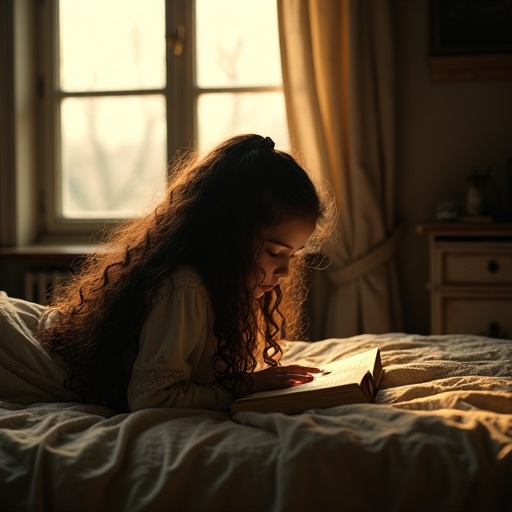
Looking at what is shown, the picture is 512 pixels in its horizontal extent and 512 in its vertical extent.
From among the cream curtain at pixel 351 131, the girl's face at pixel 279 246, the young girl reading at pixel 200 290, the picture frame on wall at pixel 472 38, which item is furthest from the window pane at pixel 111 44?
the girl's face at pixel 279 246

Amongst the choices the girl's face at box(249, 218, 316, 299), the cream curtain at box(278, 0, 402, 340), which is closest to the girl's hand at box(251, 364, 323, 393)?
the girl's face at box(249, 218, 316, 299)

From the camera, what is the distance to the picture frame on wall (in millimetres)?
3246

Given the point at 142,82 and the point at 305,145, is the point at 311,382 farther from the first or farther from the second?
the point at 142,82

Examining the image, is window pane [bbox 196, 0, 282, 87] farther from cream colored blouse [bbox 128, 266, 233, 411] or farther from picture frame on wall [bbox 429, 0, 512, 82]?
cream colored blouse [bbox 128, 266, 233, 411]

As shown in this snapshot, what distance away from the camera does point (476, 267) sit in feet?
9.43

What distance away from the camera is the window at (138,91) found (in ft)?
12.0

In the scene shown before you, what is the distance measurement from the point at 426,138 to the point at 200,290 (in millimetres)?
2274

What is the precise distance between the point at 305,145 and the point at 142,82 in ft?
2.98

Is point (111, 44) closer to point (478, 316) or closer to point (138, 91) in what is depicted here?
point (138, 91)

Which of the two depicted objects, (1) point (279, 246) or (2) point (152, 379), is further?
(1) point (279, 246)

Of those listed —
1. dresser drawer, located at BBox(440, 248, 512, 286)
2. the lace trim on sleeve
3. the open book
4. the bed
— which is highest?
dresser drawer, located at BBox(440, 248, 512, 286)

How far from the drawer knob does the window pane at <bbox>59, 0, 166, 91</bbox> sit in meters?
1.76

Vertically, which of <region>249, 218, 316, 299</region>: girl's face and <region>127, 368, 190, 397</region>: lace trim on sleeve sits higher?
<region>249, 218, 316, 299</region>: girl's face

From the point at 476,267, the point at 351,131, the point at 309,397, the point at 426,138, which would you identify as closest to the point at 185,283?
the point at 309,397
